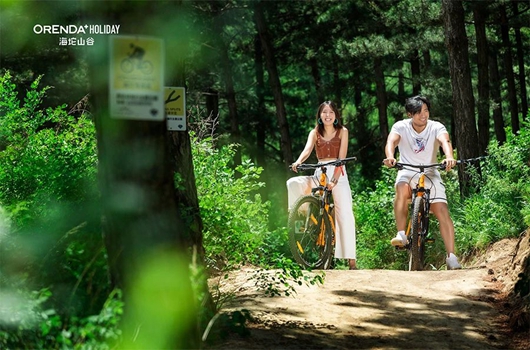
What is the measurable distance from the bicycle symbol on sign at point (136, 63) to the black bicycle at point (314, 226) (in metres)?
6.09

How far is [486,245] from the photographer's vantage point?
1281 cm

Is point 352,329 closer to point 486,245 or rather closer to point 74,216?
point 74,216

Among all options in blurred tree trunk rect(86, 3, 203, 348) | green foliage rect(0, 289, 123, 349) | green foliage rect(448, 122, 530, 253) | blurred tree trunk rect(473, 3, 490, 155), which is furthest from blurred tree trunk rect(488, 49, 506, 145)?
green foliage rect(0, 289, 123, 349)

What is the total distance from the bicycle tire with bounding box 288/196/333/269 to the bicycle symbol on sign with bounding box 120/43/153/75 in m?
6.16

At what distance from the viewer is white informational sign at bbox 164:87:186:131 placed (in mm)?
7547

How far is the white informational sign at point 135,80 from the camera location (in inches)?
202

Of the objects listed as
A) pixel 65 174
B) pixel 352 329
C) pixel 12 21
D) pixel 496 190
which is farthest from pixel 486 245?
pixel 12 21

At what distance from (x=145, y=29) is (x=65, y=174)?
3.64 meters

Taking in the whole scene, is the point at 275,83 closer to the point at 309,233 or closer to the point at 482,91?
the point at 482,91

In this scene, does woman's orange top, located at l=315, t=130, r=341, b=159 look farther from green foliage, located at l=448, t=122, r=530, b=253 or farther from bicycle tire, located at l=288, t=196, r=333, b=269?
green foliage, located at l=448, t=122, r=530, b=253

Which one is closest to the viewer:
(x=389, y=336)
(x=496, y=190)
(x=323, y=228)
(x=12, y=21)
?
(x=389, y=336)

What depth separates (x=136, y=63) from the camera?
520 cm

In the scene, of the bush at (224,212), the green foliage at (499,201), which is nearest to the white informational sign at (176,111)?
the bush at (224,212)

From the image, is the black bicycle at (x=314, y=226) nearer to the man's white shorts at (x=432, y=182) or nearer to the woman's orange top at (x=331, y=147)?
the woman's orange top at (x=331, y=147)
